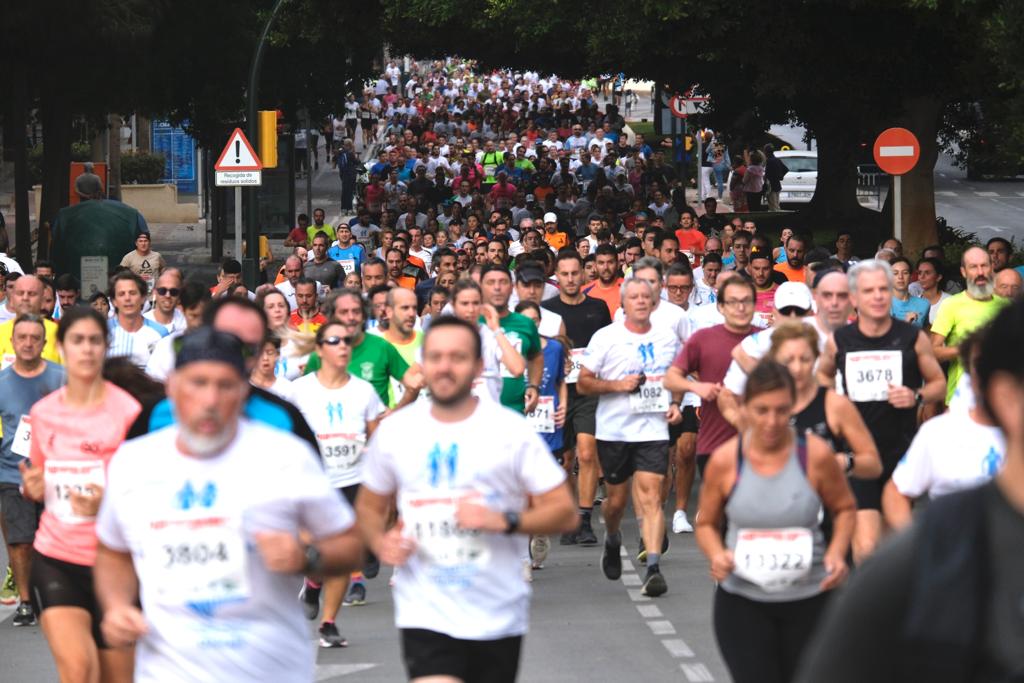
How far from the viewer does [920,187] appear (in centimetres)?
2873

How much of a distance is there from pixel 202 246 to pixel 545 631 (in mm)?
30301

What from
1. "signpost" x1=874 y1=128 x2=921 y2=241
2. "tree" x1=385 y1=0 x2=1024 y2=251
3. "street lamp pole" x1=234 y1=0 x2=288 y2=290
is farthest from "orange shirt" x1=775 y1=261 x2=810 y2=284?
"street lamp pole" x1=234 y1=0 x2=288 y2=290

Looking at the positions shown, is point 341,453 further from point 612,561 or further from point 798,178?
point 798,178

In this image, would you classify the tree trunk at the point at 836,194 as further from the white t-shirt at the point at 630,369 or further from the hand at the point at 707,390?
the hand at the point at 707,390

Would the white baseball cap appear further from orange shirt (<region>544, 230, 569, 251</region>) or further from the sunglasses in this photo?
orange shirt (<region>544, 230, 569, 251</region>)

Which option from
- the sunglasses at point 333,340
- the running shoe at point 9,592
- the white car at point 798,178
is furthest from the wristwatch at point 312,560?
the white car at point 798,178

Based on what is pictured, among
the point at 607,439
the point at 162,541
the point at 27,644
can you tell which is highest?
the point at 162,541

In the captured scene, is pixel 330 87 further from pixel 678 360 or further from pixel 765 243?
pixel 678 360

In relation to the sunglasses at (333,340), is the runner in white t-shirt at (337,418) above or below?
below

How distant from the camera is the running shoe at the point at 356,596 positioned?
471 inches

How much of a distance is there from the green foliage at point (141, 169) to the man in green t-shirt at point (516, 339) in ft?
124

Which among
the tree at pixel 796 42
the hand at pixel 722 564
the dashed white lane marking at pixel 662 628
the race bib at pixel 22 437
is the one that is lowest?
the dashed white lane marking at pixel 662 628

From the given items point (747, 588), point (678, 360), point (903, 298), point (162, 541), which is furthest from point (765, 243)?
point (162, 541)

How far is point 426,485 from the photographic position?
628 cm
